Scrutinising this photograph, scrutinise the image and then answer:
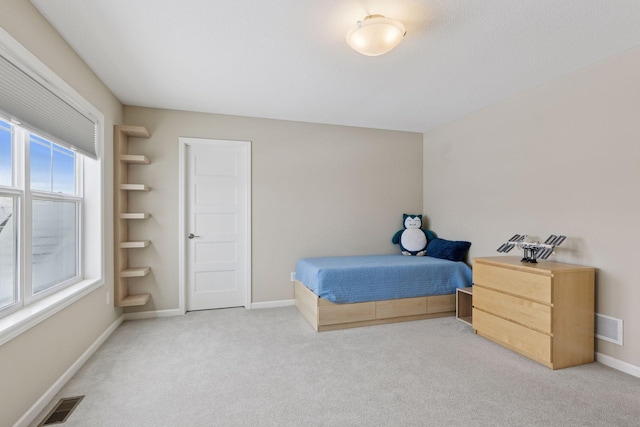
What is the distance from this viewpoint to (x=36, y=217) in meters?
2.18

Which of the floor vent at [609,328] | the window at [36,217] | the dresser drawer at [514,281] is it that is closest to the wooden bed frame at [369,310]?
the dresser drawer at [514,281]

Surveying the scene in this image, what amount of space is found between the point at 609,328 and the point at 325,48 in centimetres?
307

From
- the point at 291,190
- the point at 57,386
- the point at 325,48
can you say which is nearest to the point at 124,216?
the point at 57,386

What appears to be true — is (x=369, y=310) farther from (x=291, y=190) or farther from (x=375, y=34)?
(x=375, y=34)

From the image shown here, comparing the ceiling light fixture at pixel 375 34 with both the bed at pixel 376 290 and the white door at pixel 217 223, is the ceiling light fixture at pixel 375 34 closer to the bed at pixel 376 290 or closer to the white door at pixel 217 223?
the bed at pixel 376 290

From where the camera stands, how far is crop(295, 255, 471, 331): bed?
323 cm

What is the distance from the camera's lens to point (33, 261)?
209cm

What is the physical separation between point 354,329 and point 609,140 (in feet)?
8.89

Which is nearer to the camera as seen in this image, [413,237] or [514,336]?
[514,336]

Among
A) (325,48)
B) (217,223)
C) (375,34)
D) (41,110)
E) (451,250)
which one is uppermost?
(325,48)

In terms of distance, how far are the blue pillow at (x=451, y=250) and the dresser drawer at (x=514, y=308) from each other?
0.75 m

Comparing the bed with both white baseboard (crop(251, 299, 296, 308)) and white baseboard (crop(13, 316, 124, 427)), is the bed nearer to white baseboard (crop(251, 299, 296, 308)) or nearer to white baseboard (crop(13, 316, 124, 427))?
white baseboard (crop(251, 299, 296, 308))

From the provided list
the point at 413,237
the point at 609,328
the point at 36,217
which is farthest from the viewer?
the point at 413,237

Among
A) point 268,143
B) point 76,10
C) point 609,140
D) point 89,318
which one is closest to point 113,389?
point 89,318
